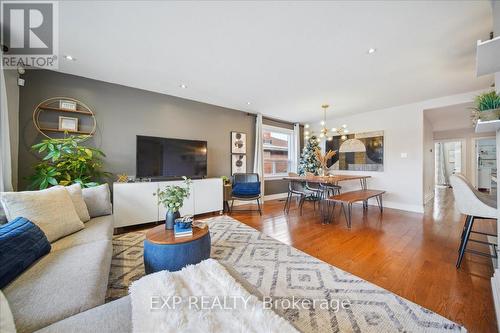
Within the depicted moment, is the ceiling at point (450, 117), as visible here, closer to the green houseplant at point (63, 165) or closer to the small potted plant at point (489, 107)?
the small potted plant at point (489, 107)

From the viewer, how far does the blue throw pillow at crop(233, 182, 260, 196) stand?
13.0ft

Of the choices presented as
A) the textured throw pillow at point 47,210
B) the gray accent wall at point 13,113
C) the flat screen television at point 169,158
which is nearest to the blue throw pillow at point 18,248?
the textured throw pillow at point 47,210

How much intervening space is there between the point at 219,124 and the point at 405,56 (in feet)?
11.2

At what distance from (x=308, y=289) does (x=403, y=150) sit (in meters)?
4.36

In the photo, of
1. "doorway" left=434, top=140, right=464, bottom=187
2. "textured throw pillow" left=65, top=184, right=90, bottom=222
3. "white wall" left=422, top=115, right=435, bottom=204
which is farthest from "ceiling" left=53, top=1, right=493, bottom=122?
"doorway" left=434, top=140, right=464, bottom=187

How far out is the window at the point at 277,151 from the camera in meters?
5.44

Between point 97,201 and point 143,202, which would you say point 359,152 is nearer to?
point 143,202

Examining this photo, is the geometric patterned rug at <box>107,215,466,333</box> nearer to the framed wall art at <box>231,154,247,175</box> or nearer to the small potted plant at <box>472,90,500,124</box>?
the small potted plant at <box>472,90,500,124</box>

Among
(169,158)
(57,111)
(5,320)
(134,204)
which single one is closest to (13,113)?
(57,111)

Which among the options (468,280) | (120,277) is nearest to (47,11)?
(120,277)

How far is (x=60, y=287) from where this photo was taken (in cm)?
97

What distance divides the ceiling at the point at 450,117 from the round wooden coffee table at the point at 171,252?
18.0ft

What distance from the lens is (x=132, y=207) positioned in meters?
2.88

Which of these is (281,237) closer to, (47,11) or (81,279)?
(81,279)
